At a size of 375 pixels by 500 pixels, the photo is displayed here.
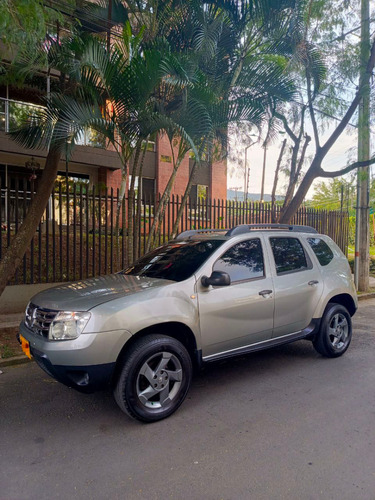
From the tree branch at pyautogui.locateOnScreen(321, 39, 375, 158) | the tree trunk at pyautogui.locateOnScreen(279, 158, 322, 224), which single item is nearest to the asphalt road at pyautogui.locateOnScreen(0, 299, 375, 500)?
the tree trunk at pyautogui.locateOnScreen(279, 158, 322, 224)

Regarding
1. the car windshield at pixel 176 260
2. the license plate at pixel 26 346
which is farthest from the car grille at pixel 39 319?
the car windshield at pixel 176 260

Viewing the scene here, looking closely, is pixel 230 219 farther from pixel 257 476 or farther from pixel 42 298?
pixel 257 476

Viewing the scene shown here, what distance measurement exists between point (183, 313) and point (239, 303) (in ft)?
2.44

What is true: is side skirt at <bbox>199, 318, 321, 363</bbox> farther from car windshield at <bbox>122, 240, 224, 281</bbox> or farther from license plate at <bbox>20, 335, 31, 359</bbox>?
license plate at <bbox>20, 335, 31, 359</bbox>

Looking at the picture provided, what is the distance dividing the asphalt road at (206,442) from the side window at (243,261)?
49.6 inches

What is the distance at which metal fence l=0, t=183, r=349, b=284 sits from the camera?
25.9 feet

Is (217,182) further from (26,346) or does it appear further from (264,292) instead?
(26,346)

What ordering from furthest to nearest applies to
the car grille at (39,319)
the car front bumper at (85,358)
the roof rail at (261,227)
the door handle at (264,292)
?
the roof rail at (261,227), the door handle at (264,292), the car grille at (39,319), the car front bumper at (85,358)

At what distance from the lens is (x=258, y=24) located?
830 centimetres

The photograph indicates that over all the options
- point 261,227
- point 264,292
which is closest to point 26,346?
point 264,292

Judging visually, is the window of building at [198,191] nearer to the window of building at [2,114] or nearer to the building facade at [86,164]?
the building facade at [86,164]

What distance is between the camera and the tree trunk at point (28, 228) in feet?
21.6

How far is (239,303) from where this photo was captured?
4.08 m

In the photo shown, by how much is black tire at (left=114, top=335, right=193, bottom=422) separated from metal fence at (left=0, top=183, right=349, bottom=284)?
12.6 ft
